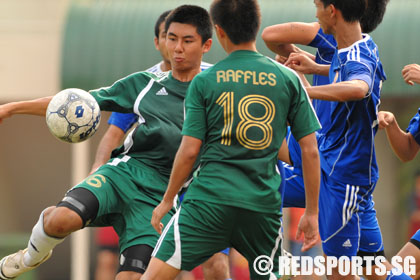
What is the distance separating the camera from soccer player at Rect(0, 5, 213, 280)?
5676 millimetres

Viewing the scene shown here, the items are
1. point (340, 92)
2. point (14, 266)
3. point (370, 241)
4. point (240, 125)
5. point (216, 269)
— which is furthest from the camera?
point (216, 269)

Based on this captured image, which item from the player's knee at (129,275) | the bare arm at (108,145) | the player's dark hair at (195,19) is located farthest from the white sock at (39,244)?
the player's dark hair at (195,19)

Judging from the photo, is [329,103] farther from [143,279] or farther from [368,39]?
[143,279]

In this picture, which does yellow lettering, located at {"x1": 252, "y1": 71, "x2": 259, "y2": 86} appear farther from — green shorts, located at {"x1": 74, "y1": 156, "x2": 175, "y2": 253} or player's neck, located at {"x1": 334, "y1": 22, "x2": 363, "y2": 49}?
green shorts, located at {"x1": 74, "y1": 156, "x2": 175, "y2": 253}

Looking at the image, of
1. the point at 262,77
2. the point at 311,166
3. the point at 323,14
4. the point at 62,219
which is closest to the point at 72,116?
the point at 62,219

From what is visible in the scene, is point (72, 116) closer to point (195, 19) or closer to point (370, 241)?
point (195, 19)

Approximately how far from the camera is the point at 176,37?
228 inches

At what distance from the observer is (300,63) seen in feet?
19.4

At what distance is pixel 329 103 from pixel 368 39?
0.58 metres

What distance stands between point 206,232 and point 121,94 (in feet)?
5.48

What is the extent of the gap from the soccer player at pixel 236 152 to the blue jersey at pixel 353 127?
1.08 m

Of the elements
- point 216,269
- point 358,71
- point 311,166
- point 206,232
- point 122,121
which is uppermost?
point 358,71

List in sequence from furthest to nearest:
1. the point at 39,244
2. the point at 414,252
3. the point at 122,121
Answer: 1. the point at 122,121
2. the point at 414,252
3. the point at 39,244

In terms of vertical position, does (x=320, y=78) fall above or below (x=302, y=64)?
below
